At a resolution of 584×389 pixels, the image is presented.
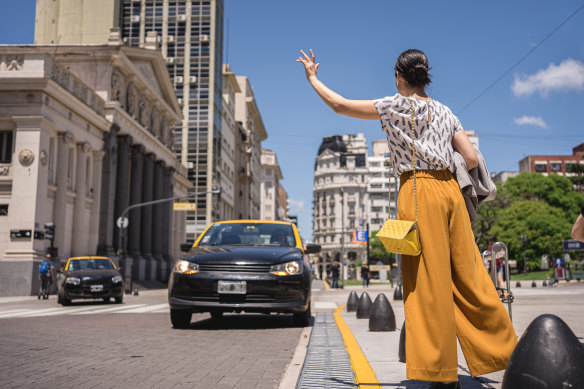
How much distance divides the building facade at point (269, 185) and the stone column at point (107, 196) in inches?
3955

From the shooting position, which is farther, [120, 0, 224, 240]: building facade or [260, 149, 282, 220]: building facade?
[260, 149, 282, 220]: building facade

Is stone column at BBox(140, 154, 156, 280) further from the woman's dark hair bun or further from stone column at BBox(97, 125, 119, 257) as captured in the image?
the woman's dark hair bun

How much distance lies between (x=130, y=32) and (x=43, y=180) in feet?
138

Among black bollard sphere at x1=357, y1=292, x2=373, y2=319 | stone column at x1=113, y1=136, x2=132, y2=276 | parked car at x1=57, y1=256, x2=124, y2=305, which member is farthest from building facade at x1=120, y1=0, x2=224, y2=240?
black bollard sphere at x1=357, y1=292, x2=373, y2=319

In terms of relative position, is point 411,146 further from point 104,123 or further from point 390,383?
point 104,123

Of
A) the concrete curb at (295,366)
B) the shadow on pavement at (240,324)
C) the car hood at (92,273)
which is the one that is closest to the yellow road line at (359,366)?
the concrete curb at (295,366)

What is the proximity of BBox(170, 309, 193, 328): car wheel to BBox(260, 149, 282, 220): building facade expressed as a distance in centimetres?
12990

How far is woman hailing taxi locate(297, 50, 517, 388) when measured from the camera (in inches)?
123

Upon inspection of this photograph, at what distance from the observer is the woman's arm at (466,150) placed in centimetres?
349

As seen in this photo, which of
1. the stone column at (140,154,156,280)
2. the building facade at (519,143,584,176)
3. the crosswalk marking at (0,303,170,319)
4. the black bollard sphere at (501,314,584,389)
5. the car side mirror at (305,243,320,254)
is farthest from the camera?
the building facade at (519,143,584,176)

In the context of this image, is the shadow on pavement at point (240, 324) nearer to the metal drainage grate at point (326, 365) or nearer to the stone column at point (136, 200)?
the metal drainage grate at point (326, 365)

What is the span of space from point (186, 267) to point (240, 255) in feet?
2.57

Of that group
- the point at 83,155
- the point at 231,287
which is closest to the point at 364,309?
the point at 231,287

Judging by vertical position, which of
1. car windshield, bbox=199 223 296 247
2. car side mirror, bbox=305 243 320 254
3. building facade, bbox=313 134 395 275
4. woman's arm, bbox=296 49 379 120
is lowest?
car side mirror, bbox=305 243 320 254
